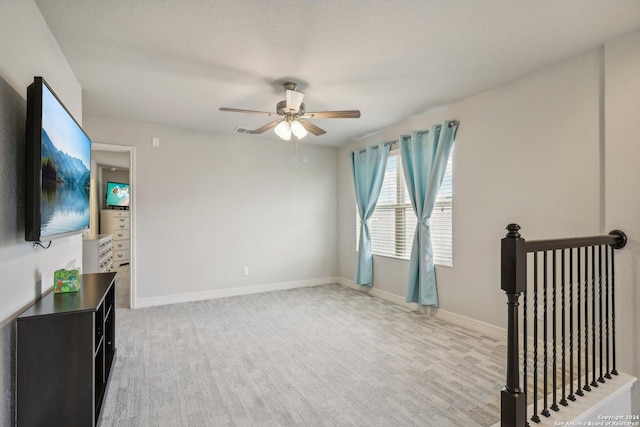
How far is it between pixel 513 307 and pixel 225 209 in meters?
4.11

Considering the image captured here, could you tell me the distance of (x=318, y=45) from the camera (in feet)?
7.73

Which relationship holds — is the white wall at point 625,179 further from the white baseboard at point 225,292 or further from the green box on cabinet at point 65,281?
the white baseboard at point 225,292

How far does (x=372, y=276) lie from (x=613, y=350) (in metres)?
2.94

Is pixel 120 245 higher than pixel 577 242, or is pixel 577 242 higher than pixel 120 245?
pixel 577 242

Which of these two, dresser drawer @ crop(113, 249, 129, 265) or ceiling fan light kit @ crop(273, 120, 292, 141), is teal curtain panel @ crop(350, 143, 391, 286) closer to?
ceiling fan light kit @ crop(273, 120, 292, 141)

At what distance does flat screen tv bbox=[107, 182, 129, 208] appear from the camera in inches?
293

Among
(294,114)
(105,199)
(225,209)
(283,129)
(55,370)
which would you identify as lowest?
(55,370)

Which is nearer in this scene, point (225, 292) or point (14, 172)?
point (14, 172)

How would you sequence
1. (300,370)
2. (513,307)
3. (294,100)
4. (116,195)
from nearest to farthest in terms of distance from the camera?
(513,307) < (300,370) < (294,100) < (116,195)

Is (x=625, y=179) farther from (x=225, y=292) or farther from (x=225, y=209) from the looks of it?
(x=225, y=292)

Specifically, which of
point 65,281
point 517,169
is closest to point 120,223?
point 65,281

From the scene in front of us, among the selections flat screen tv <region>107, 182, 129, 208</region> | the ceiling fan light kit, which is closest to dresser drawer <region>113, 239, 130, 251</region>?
flat screen tv <region>107, 182, 129, 208</region>

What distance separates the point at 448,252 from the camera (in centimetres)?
372

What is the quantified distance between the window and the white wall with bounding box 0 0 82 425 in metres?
3.67
